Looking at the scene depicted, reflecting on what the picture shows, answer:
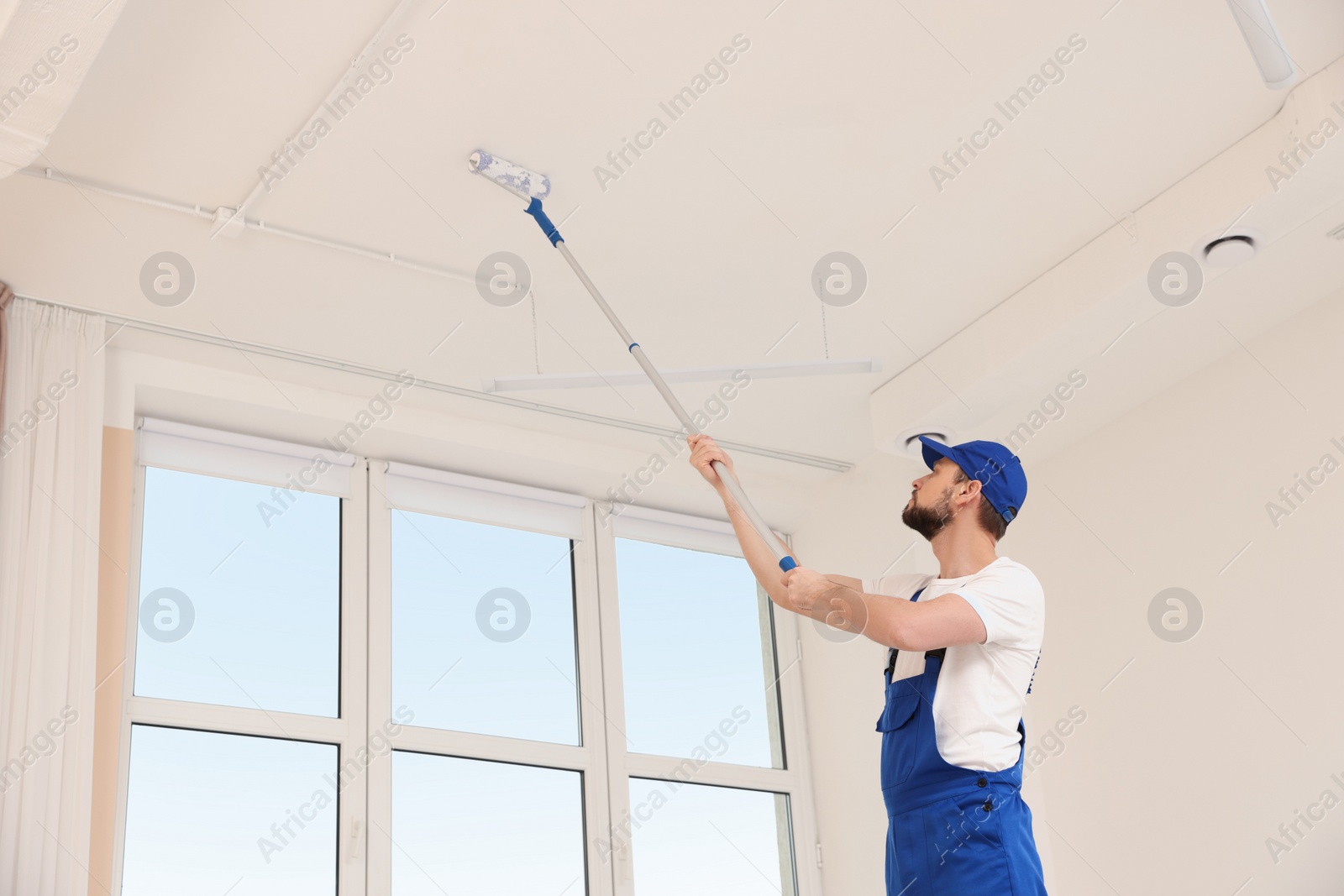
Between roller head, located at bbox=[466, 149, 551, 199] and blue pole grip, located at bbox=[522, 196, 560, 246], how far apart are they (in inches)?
1.5

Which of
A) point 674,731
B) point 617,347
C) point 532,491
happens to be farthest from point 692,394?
point 674,731

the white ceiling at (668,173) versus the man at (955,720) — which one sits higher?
the white ceiling at (668,173)

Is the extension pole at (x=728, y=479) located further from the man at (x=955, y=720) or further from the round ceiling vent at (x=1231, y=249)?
the round ceiling vent at (x=1231, y=249)

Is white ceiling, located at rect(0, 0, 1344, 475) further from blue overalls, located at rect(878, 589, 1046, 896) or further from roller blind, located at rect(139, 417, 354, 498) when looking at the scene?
blue overalls, located at rect(878, 589, 1046, 896)

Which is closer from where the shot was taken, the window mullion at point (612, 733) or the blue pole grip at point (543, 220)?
the blue pole grip at point (543, 220)

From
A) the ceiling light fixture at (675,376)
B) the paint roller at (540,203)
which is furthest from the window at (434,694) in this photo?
the paint roller at (540,203)

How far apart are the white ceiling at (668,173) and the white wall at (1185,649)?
0.27 meters

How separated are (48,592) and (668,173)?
2.24 metres

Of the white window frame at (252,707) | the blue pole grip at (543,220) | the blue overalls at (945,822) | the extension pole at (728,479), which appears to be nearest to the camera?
the blue overalls at (945,822)

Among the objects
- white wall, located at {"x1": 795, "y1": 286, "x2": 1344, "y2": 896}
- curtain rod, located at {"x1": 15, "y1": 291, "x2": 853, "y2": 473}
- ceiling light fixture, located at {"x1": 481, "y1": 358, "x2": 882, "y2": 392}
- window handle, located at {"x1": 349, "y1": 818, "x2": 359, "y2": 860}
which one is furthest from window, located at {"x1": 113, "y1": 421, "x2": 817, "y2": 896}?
ceiling light fixture, located at {"x1": 481, "y1": 358, "x2": 882, "y2": 392}

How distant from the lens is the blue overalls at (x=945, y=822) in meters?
2.48

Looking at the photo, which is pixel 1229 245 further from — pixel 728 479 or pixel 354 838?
pixel 354 838

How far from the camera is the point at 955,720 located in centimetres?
257

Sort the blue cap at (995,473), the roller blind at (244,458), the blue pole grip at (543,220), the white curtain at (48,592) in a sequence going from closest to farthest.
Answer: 1. the blue cap at (995,473)
2. the white curtain at (48,592)
3. the blue pole grip at (543,220)
4. the roller blind at (244,458)
